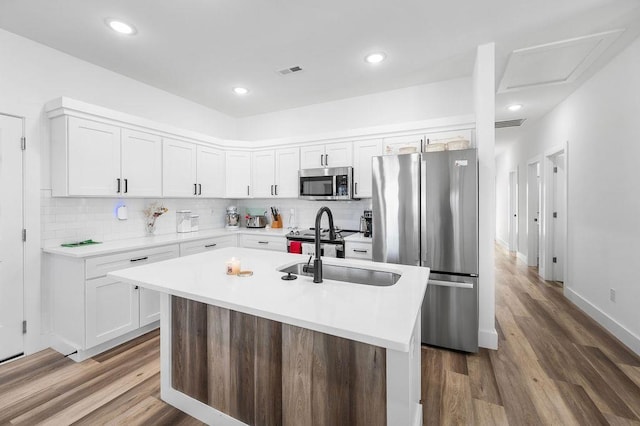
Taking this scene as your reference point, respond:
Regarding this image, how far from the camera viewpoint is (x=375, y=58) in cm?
297

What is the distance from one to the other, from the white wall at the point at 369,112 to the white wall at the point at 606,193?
4.33 feet

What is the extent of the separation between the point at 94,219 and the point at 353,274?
284 cm

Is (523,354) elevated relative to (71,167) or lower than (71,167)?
lower

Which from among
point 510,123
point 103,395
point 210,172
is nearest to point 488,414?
point 103,395

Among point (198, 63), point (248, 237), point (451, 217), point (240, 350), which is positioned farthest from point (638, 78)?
point (248, 237)

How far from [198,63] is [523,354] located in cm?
424

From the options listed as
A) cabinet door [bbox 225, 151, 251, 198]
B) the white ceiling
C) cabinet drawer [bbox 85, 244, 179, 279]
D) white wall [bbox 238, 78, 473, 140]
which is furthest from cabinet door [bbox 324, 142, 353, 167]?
cabinet drawer [bbox 85, 244, 179, 279]

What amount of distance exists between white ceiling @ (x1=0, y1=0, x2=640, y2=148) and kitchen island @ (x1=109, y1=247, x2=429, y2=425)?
194 centimetres

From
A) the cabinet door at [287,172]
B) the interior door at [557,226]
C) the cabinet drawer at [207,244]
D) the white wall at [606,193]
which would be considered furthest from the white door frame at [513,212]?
the cabinet drawer at [207,244]

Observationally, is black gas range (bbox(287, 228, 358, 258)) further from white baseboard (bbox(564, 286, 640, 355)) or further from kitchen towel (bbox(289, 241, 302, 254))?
white baseboard (bbox(564, 286, 640, 355))

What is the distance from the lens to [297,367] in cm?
141

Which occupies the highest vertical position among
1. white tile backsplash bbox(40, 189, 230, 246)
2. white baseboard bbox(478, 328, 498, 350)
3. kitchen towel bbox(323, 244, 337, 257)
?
white tile backsplash bbox(40, 189, 230, 246)

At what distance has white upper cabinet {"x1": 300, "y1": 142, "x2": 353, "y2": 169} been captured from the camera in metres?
3.79

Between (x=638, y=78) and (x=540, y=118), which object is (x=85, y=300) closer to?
(x=638, y=78)
